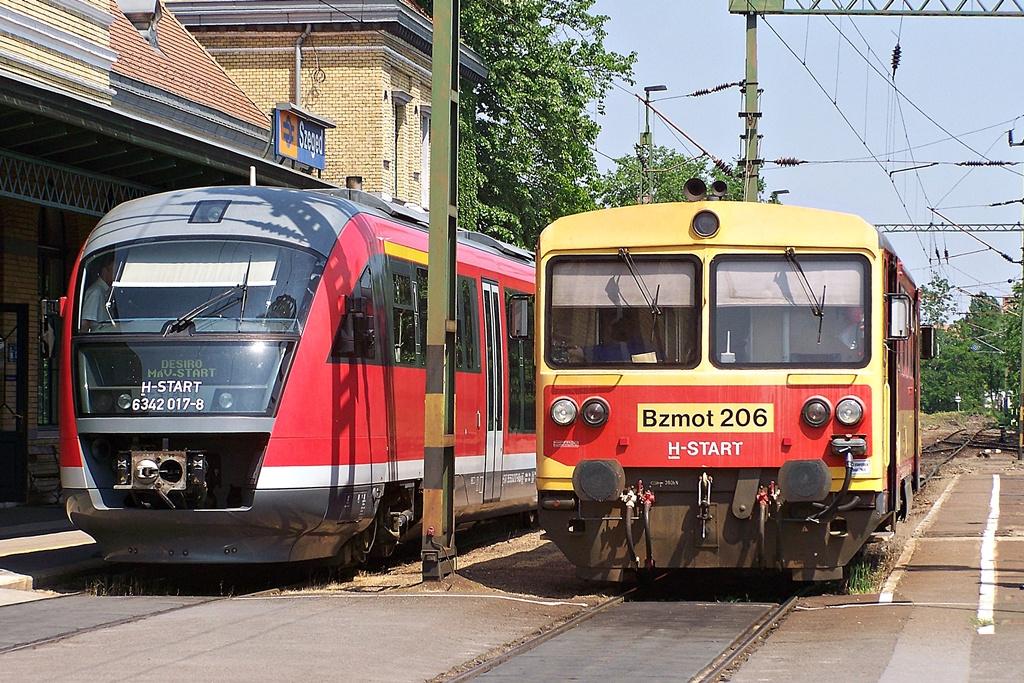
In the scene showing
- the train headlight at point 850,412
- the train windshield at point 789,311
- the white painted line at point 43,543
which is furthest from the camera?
the white painted line at point 43,543

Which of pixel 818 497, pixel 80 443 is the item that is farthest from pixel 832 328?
pixel 80 443

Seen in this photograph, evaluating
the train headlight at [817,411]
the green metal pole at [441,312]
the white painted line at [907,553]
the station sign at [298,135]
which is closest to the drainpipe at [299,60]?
the station sign at [298,135]

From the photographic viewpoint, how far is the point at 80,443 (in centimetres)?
1279

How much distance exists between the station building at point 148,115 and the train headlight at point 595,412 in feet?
15.2

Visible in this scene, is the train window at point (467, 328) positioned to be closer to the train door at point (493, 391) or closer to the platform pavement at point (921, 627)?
the train door at point (493, 391)

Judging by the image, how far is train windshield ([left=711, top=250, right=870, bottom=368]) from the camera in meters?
12.1

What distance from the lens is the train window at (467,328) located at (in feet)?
53.3

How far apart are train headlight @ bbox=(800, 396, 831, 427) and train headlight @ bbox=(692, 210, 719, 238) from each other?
Answer: 4.96ft

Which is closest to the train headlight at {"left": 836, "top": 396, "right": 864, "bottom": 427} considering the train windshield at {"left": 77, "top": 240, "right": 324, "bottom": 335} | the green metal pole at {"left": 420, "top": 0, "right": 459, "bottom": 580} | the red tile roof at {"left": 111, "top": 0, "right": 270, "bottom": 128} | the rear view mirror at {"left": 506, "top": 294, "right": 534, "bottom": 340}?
the rear view mirror at {"left": 506, "top": 294, "right": 534, "bottom": 340}

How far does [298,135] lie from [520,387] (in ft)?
35.3

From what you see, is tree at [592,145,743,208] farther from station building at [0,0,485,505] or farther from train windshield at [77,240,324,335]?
train windshield at [77,240,324,335]

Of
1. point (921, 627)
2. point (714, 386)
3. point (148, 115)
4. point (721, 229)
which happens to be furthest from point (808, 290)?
point (148, 115)

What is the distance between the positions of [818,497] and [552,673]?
12.0ft

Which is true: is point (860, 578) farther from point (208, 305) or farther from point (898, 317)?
point (208, 305)
